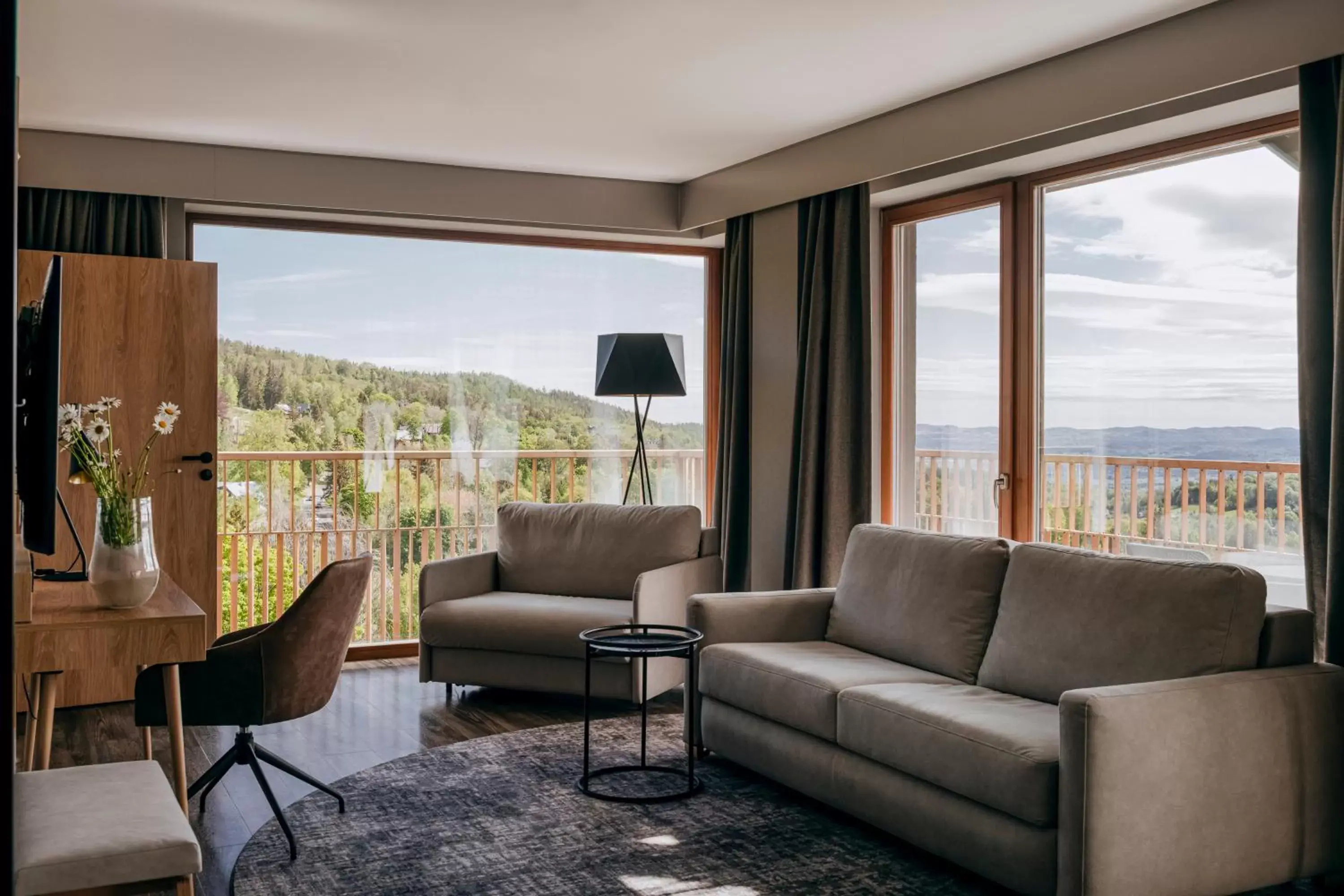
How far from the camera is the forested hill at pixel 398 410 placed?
5.75 meters

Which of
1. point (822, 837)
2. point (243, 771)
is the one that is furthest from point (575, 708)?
point (822, 837)

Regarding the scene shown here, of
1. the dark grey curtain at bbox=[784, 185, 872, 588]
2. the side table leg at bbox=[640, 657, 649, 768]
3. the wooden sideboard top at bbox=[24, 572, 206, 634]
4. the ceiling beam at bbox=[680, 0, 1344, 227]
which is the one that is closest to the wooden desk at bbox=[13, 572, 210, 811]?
the wooden sideboard top at bbox=[24, 572, 206, 634]

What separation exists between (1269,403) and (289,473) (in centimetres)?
431

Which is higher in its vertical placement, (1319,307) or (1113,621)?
(1319,307)

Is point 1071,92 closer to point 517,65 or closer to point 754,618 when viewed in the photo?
point 517,65

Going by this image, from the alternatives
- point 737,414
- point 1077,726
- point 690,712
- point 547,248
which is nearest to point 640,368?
point 737,414

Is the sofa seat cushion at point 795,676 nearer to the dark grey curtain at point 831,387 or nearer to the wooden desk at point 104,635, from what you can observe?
the dark grey curtain at point 831,387

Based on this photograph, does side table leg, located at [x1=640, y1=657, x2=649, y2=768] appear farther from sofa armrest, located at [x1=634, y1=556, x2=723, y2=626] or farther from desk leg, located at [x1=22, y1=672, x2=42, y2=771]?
desk leg, located at [x1=22, y1=672, x2=42, y2=771]

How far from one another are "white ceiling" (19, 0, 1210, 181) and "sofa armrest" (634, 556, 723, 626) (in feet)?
6.13

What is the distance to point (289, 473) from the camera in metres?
5.84

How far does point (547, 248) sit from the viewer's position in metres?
6.36

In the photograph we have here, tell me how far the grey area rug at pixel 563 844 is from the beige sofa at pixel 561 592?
738 mm

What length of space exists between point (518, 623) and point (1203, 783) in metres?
2.81

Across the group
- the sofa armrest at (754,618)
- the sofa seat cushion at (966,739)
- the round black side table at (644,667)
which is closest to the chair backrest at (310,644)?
the round black side table at (644,667)
